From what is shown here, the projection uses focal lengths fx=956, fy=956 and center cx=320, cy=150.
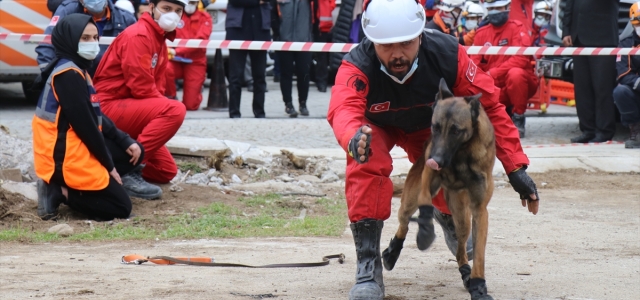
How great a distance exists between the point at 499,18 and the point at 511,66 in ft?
2.17

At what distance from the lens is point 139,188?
27.5ft

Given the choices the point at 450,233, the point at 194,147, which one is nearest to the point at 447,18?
the point at 194,147

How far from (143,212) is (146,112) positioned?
974mm

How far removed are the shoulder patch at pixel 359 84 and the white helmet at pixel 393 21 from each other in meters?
0.21

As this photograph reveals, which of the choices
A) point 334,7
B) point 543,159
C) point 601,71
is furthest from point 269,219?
point 334,7

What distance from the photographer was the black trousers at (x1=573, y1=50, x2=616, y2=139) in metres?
12.0

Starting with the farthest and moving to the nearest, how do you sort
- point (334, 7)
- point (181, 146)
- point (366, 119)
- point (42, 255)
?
point (334, 7) → point (181, 146) → point (42, 255) → point (366, 119)

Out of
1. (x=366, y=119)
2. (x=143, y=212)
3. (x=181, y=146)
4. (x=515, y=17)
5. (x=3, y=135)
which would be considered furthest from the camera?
(x=515, y=17)

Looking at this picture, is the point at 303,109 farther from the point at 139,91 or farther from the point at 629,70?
the point at 139,91

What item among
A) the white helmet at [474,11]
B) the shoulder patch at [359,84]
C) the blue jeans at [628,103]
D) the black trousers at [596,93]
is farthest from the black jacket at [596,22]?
the shoulder patch at [359,84]

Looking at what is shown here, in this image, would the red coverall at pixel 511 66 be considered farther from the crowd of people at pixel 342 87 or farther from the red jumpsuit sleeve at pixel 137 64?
the red jumpsuit sleeve at pixel 137 64

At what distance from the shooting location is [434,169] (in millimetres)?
4930

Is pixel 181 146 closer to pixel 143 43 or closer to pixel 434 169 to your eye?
pixel 143 43

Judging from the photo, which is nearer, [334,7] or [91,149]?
[91,149]
